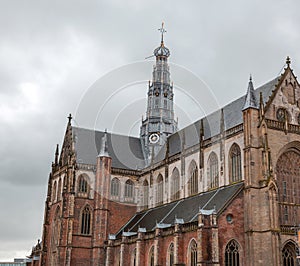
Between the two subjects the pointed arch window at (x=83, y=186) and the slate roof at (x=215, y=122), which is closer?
the slate roof at (x=215, y=122)

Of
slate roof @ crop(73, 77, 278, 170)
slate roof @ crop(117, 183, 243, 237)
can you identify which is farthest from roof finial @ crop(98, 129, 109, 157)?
slate roof @ crop(117, 183, 243, 237)

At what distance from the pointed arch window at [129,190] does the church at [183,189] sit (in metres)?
0.15

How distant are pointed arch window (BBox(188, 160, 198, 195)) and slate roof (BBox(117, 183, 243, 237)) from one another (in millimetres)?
1086

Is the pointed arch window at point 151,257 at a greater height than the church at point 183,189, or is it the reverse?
the church at point 183,189

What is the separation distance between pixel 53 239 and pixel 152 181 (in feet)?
51.9

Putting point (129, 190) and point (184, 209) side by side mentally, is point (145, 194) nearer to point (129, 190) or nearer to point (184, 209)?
point (129, 190)

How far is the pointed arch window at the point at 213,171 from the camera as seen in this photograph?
50.0 meters

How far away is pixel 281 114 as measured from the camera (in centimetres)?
4625

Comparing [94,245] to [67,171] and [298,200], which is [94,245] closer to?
[67,171]

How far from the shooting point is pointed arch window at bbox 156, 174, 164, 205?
60.0 metres

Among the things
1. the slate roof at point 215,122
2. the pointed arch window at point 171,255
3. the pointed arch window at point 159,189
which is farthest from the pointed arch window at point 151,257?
the slate roof at point 215,122

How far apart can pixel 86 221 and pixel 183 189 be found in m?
14.2

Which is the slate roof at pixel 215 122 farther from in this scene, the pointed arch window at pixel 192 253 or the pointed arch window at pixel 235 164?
the pointed arch window at pixel 192 253

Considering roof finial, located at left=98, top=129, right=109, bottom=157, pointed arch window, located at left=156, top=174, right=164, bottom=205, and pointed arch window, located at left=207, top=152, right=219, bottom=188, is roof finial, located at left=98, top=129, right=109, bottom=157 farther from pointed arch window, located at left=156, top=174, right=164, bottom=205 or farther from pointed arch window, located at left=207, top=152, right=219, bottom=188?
pointed arch window, located at left=207, top=152, right=219, bottom=188
